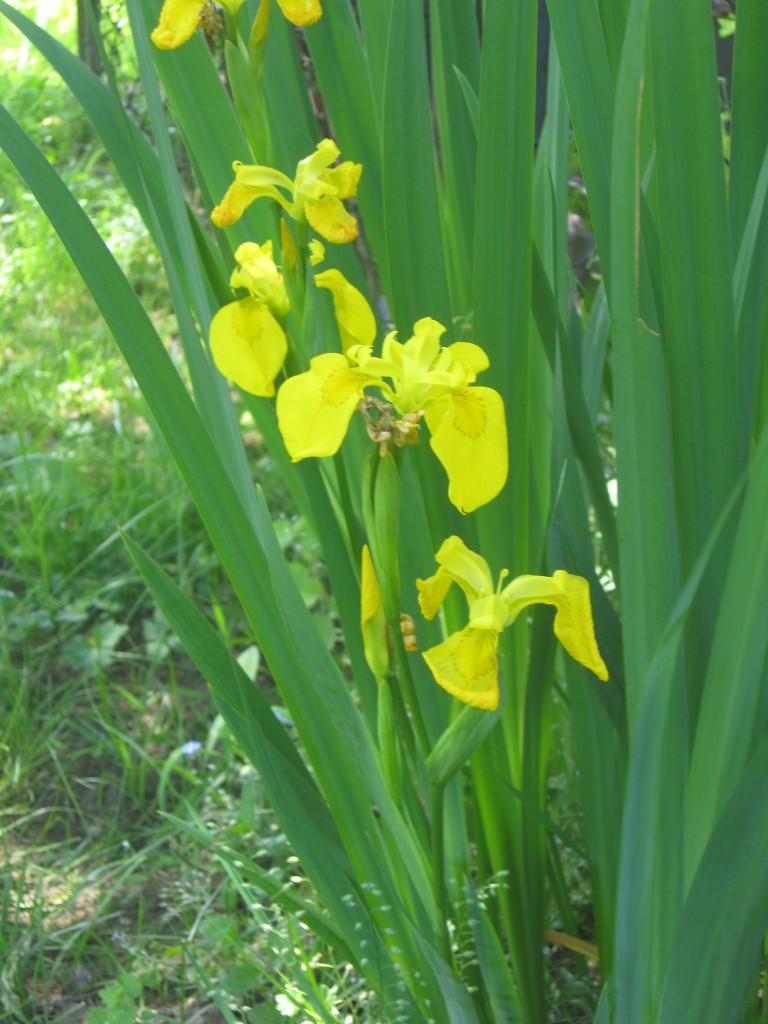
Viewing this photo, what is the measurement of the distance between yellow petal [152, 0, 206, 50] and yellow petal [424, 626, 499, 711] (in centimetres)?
46

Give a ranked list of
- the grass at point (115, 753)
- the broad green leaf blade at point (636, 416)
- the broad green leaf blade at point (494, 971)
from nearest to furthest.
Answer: the broad green leaf blade at point (636, 416)
the broad green leaf blade at point (494, 971)
the grass at point (115, 753)

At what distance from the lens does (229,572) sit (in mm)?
842

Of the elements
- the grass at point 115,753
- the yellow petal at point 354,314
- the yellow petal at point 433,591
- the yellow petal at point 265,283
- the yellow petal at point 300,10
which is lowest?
the grass at point 115,753

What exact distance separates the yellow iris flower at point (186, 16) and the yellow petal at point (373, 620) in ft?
1.25

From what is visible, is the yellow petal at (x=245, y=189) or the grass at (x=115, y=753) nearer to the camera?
the yellow petal at (x=245, y=189)

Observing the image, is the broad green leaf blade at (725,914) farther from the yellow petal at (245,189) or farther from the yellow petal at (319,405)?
the yellow petal at (245,189)

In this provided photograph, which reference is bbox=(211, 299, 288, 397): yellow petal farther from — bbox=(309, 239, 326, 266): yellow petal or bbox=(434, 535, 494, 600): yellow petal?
bbox=(434, 535, 494, 600): yellow petal

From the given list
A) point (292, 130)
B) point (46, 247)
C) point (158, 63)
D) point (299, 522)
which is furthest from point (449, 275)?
point (46, 247)

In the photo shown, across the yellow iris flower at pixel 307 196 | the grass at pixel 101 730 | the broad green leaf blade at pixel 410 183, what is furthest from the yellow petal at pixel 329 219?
the grass at pixel 101 730

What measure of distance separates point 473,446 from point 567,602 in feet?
0.38

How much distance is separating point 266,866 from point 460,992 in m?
0.71

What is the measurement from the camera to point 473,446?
2.24 feet

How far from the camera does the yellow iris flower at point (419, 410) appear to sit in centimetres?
68

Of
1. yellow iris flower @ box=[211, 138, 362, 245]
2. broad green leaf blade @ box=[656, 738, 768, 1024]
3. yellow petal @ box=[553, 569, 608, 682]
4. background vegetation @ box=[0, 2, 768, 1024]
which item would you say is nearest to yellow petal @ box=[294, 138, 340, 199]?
yellow iris flower @ box=[211, 138, 362, 245]
